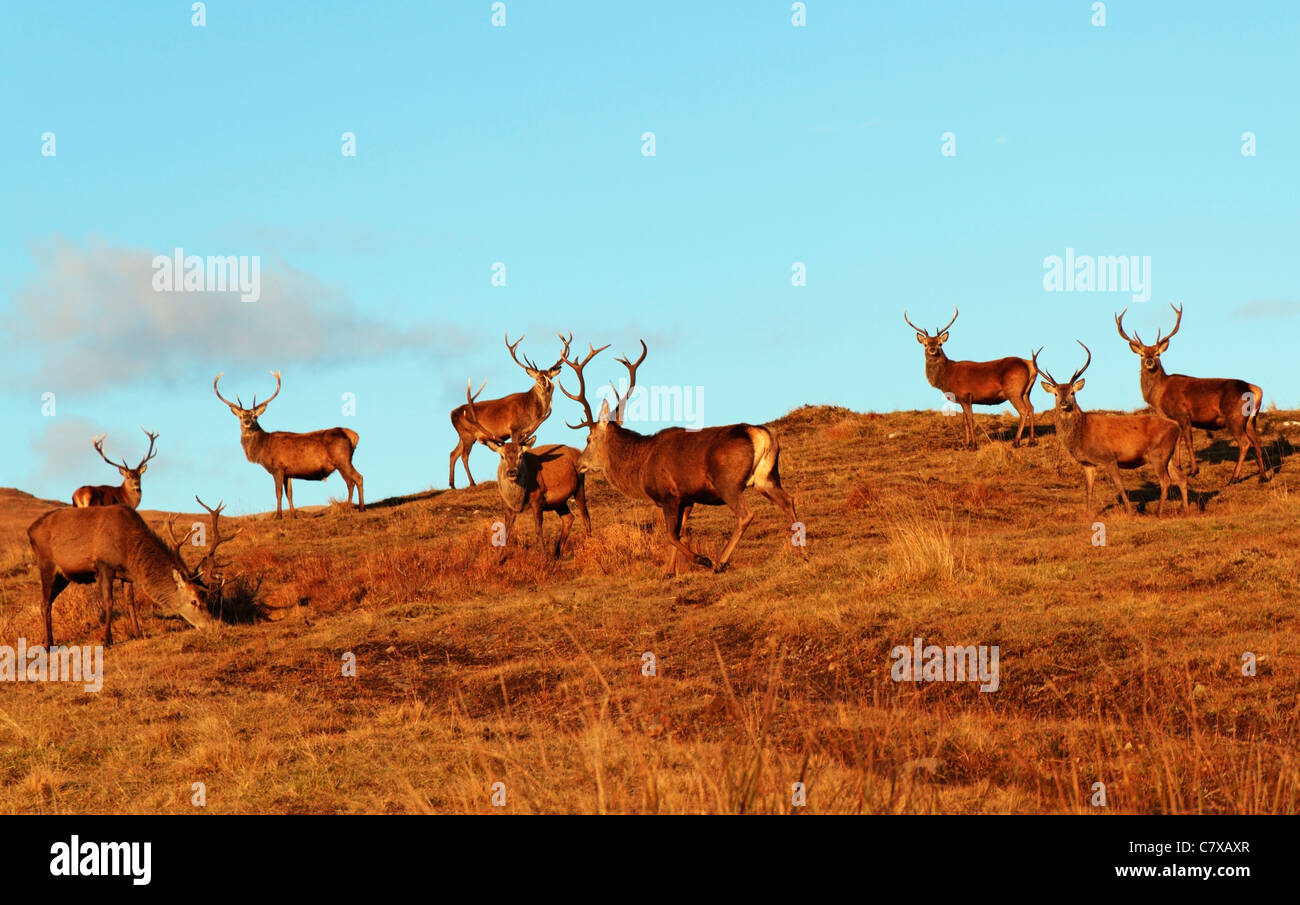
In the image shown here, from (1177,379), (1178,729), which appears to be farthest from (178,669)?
(1177,379)

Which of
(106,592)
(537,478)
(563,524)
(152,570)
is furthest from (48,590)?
(563,524)

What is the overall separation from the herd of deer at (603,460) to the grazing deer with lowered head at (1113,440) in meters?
0.02

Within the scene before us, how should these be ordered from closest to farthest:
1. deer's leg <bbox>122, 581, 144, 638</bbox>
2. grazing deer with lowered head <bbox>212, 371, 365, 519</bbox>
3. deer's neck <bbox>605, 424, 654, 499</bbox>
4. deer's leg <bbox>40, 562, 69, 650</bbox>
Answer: deer's leg <bbox>40, 562, 69, 650</bbox>, deer's leg <bbox>122, 581, 144, 638</bbox>, deer's neck <bbox>605, 424, 654, 499</bbox>, grazing deer with lowered head <bbox>212, 371, 365, 519</bbox>

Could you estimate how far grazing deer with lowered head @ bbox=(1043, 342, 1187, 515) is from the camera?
19781 millimetres

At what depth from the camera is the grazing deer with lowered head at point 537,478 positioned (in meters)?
19.2

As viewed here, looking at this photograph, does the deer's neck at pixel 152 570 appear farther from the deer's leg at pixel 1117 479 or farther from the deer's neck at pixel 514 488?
the deer's leg at pixel 1117 479

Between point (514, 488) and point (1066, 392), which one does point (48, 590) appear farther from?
point (1066, 392)

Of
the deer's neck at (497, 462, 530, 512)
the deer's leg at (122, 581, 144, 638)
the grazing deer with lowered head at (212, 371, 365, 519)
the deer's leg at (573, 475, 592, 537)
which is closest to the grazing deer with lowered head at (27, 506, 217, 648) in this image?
the deer's leg at (122, 581, 144, 638)

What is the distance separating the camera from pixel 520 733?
9500 millimetres

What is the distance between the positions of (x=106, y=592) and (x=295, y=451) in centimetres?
1388

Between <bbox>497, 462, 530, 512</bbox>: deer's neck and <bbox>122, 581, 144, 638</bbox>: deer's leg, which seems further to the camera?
<bbox>497, 462, 530, 512</bbox>: deer's neck

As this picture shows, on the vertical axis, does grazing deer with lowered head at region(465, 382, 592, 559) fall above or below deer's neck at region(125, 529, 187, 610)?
above

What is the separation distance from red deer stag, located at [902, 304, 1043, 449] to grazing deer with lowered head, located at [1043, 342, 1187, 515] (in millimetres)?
8125

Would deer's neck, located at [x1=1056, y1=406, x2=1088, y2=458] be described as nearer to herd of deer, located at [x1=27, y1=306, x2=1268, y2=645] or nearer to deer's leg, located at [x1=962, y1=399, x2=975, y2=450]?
herd of deer, located at [x1=27, y1=306, x2=1268, y2=645]
